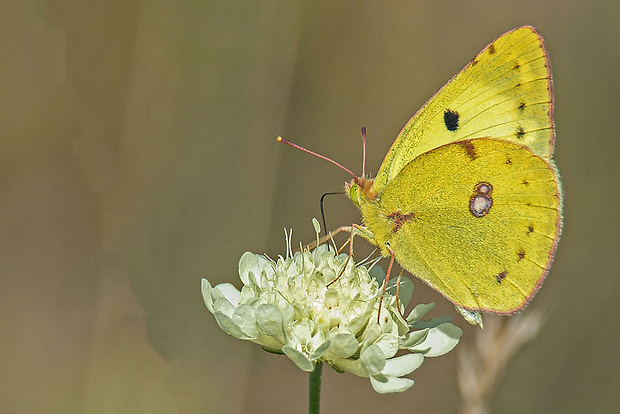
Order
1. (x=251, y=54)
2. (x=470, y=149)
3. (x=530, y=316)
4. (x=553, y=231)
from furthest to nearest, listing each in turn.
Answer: (x=251, y=54), (x=530, y=316), (x=470, y=149), (x=553, y=231)

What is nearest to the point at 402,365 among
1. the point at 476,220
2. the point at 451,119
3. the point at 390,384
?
the point at 390,384

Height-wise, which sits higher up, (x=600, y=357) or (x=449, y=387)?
(x=600, y=357)

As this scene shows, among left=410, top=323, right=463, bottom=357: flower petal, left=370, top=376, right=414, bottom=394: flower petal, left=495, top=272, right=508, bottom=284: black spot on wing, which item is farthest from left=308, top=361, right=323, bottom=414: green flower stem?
left=495, top=272, right=508, bottom=284: black spot on wing

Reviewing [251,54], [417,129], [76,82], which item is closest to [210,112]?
[251,54]

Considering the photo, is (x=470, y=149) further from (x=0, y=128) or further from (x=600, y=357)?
(x=0, y=128)

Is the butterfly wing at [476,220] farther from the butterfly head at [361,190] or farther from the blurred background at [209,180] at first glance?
the blurred background at [209,180]

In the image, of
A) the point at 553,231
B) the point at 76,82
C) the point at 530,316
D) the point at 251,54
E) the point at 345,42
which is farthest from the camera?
the point at 345,42

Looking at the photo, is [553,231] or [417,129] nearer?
[553,231]
